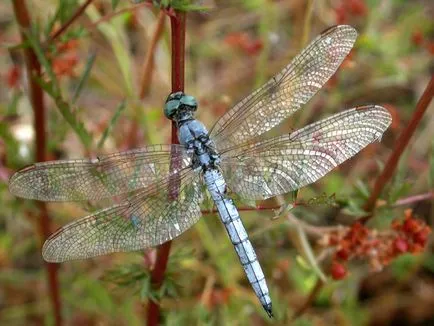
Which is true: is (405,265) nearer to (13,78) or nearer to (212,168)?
(212,168)

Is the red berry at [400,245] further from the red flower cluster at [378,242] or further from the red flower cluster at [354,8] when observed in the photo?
the red flower cluster at [354,8]

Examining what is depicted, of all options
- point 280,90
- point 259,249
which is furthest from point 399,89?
point 280,90

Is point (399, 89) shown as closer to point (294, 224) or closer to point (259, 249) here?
point (259, 249)

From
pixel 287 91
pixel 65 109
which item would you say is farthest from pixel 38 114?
pixel 287 91

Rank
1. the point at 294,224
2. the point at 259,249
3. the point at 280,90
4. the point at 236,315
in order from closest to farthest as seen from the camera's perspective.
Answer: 1. the point at 280,90
2. the point at 294,224
3. the point at 236,315
4. the point at 259,249

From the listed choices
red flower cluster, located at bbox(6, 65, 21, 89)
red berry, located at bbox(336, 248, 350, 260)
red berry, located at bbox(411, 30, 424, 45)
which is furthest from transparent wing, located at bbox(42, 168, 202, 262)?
red berry, located at bbox(411, 30, 424, 45)

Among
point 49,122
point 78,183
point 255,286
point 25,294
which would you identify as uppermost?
point 49,122
